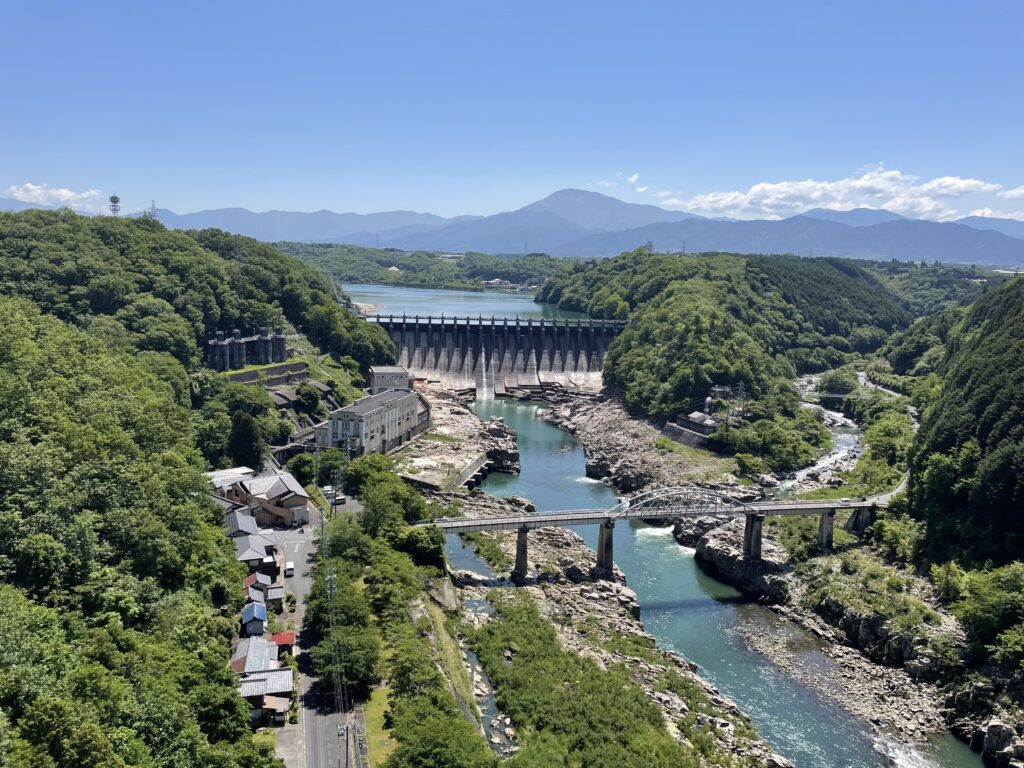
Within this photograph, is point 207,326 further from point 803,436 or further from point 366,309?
point 366,309

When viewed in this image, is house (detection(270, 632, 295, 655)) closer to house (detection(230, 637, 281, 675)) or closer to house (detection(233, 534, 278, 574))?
house (detection(230, 637, 281, 675))

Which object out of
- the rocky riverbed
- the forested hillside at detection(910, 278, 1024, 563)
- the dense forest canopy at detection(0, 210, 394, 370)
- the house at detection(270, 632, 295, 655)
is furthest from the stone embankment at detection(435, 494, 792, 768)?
the dense forest canopy at detection(0, 210, 394, 370)

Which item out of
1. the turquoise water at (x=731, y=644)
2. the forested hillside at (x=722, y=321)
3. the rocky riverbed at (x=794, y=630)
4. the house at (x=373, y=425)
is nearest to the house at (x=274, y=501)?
the turquoise water at (x=731, y=644)

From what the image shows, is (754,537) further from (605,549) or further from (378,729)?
(378,729)

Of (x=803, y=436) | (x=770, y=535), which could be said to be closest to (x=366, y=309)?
(x=803, y=436)

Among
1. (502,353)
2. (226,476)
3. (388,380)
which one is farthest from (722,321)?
(226,476)
